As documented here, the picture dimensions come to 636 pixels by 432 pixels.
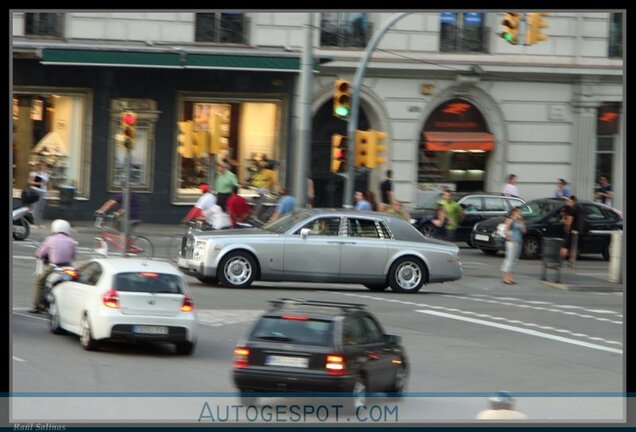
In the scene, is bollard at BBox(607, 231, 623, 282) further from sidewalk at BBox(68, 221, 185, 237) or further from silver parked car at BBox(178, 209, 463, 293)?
sidewalk at BBox(68, 221, 185, 237)

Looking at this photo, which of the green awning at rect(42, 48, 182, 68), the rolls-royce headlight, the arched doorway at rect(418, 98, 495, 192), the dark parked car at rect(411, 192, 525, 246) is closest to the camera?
the rolls-royce headlight

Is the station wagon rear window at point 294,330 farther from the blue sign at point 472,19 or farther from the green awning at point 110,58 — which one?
the blue sign at point 472,19

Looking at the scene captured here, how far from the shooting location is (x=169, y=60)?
3431cm

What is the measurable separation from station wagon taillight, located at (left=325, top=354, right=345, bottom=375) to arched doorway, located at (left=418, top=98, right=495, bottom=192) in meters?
25.7

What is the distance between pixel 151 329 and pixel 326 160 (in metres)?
22.2

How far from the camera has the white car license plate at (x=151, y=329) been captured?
1578cm

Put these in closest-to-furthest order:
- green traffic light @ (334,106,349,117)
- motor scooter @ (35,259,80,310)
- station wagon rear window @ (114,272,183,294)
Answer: station wagon rear window @ (114,272,183,294) → motor scooter @ (35,259,80,310) → green traffic light @ (334,106,349,117)

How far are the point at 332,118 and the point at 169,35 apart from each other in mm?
5900

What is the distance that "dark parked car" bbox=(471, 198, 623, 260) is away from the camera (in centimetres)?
3184

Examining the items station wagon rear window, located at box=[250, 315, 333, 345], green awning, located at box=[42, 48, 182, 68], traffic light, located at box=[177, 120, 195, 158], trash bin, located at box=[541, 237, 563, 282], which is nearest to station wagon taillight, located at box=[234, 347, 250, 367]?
station wagon rear window, located at box=[250, 315, 333, 345]

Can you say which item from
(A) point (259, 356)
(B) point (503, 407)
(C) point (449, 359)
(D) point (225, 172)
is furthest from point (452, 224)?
(B) point (503, 407)

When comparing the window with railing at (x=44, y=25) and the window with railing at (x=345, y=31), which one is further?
the window with railing at (x=345, y=31)

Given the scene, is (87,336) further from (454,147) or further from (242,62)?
(454,147)

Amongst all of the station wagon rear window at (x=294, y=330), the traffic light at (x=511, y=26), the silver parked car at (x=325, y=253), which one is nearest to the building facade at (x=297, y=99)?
Answer: the traffic light at (x=511, y=26)
